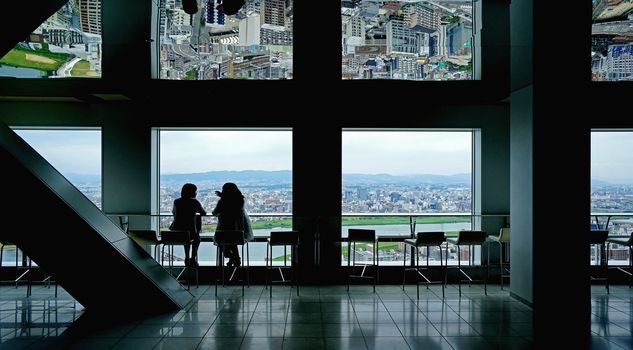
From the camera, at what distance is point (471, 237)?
6.63 meters

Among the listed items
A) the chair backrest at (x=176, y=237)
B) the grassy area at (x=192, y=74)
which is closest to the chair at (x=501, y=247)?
the chair backrest at (x=176, y=237)

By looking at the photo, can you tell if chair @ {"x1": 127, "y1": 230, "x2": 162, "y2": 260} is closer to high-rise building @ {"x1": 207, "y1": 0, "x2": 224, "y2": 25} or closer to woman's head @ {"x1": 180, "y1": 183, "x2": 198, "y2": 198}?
woman's head @ {"x1": 180, "y1": 183, "x2": 198, "y2": 198}

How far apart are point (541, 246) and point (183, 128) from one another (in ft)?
17.5

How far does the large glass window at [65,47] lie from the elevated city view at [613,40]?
23.4 feet

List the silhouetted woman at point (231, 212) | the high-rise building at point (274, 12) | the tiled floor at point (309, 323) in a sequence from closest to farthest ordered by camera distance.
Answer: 1. the tiled floor at point (309, 323)
2. the silhouetted woman at point (231, 212)
3. the high-rise building at point (274, 12)

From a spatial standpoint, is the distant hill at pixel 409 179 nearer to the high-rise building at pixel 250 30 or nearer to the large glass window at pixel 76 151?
the high-rise building at pixel 250 30

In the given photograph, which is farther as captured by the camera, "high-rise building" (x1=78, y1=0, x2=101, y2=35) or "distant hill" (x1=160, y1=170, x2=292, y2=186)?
"distant hill" (x1=160, y1=170, x2=292, y2=186)

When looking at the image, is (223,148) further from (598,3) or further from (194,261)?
(598,3)

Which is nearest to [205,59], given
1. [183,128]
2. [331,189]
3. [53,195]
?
[183,128]

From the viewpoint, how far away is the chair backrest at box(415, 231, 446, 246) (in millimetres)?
6551

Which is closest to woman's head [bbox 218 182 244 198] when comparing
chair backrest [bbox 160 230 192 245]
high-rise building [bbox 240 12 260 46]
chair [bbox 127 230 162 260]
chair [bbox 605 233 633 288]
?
chair backrest [bbox 160 230 192 245]

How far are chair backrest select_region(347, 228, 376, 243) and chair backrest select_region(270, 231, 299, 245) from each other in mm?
739

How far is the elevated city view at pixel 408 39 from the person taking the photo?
756 centimetres

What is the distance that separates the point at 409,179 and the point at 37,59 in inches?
225
